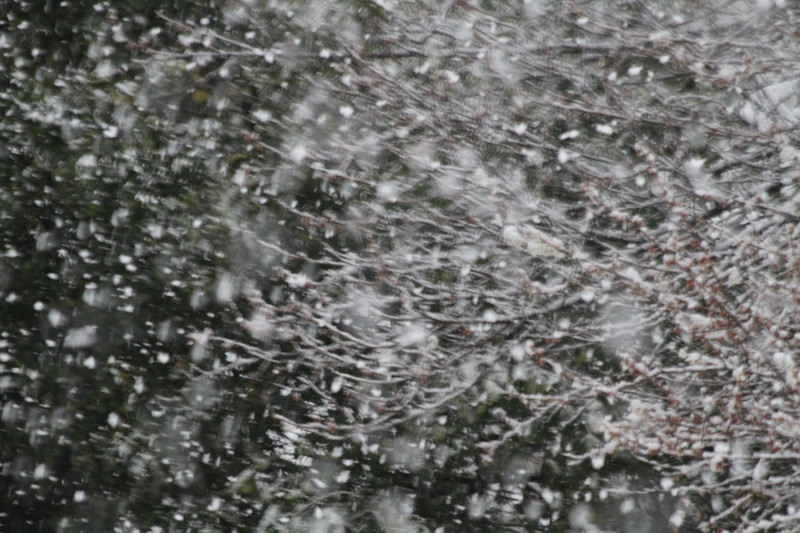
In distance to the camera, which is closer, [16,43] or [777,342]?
[777,342]

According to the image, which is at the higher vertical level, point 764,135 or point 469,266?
point 764,135

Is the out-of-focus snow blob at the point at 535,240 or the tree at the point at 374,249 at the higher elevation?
the out-of-focus snow blob at the point at 535,240

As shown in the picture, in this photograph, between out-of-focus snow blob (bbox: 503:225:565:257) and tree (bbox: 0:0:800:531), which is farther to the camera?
tree (bbox: 0:0:800:531)

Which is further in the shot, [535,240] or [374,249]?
[374,249]

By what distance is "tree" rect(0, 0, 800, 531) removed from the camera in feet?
10.7

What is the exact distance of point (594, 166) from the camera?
370 cm

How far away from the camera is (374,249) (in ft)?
10.6

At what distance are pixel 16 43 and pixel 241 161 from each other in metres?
1.53

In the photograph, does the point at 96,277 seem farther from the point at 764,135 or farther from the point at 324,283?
the point at 764,135

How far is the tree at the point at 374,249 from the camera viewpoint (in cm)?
326

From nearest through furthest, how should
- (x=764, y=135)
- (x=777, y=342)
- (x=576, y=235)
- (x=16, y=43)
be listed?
(x=777, y=342) < (x=764, y=135) < (x=576, y=235) < (x=16, y=43)

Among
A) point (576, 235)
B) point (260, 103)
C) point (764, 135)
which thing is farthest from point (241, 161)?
point (764, 135)

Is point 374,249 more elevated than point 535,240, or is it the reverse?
point 535,240

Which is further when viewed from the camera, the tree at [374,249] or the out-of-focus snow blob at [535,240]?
the tree at [374,249]
